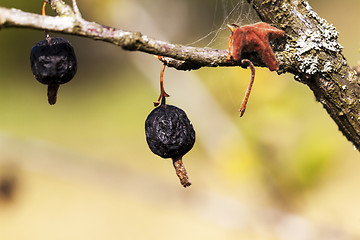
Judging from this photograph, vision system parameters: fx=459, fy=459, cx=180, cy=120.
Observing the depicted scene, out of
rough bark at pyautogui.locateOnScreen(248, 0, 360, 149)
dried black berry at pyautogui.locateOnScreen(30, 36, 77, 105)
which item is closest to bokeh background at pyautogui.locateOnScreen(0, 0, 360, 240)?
rough bark at pyautogui.locateOnScreen(248, 0, 360, 149)

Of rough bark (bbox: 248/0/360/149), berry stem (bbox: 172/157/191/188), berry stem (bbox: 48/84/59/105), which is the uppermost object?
berry stem (bbox: 48/84/59/105)

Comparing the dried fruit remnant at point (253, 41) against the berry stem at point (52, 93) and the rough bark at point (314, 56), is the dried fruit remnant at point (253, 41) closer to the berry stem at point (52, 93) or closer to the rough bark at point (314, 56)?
the rough bark at point (314, 56)

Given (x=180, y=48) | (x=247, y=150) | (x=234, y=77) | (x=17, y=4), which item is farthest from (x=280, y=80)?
(x=17, y=4)

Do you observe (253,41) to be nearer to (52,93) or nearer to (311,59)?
(311,59)

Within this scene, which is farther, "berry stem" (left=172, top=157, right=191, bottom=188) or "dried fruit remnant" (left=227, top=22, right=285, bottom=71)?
"berry stem" (left=172, top=157, right=191, bottom=188)

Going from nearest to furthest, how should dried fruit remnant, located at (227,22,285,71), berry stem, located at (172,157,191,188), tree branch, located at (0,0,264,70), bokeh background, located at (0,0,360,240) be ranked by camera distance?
1. tree branch, located at (0,0,264,70)
2. dried fruit remnant, located at (227,22,285,71)
3. berry stem, located at (172,157,191,188)
4. bokeh background, located at (0,0,360,240)

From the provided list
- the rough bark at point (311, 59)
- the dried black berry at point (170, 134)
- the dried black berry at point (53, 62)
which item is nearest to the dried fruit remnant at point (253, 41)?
the rough bark at point (311, 59)

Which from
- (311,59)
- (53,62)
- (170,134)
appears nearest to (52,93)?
(53,62)

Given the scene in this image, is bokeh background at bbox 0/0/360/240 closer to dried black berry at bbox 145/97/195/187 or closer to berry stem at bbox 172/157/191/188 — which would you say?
dried black berry at bbox 145/97/195/187

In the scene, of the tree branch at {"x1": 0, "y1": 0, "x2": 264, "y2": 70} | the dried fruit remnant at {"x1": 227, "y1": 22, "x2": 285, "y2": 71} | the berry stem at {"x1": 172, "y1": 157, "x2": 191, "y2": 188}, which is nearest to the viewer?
the tree branch at {"x1": 0, "y1": 0, "x2": 264, "y2": 70}
